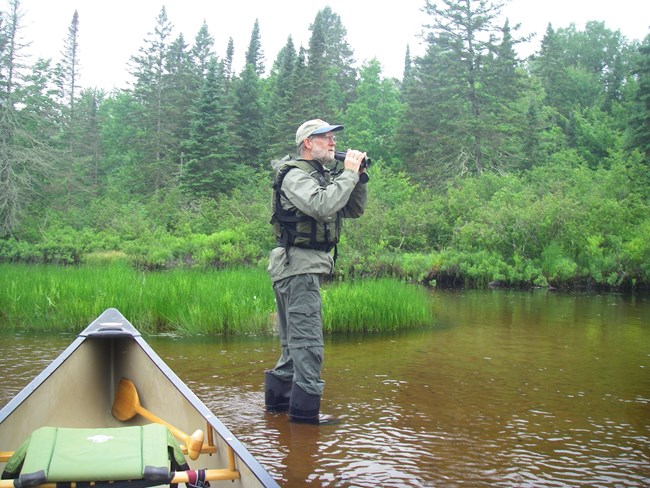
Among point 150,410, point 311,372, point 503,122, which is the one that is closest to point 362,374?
point 311,372

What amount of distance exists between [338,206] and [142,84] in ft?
163

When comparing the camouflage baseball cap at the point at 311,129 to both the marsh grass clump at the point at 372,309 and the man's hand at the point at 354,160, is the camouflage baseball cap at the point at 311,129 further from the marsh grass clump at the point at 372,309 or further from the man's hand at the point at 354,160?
the marsh grass clump at the point at 372,309

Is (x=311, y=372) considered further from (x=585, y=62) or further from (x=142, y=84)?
(x=585, y=62)

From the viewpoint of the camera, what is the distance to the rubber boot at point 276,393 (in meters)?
4.87

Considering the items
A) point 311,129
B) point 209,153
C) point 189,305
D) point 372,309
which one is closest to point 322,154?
point 311,129

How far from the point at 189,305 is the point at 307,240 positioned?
4.66 m

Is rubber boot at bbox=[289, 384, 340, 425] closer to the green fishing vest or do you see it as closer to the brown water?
the brown water

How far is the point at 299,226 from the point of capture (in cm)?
438

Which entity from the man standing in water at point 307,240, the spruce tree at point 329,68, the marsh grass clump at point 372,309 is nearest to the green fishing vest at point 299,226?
the man standing in water at point 307,240

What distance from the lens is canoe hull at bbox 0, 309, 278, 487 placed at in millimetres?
3110

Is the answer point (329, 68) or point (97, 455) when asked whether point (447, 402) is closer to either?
point (97, 455)

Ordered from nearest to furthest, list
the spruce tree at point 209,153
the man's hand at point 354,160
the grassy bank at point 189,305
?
the man's hand at point 354,160, the grassy bank at point 189,305, the spruce tree at point 209,153

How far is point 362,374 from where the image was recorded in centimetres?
631

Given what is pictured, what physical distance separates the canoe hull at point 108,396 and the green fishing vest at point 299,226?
1115 millimetres
